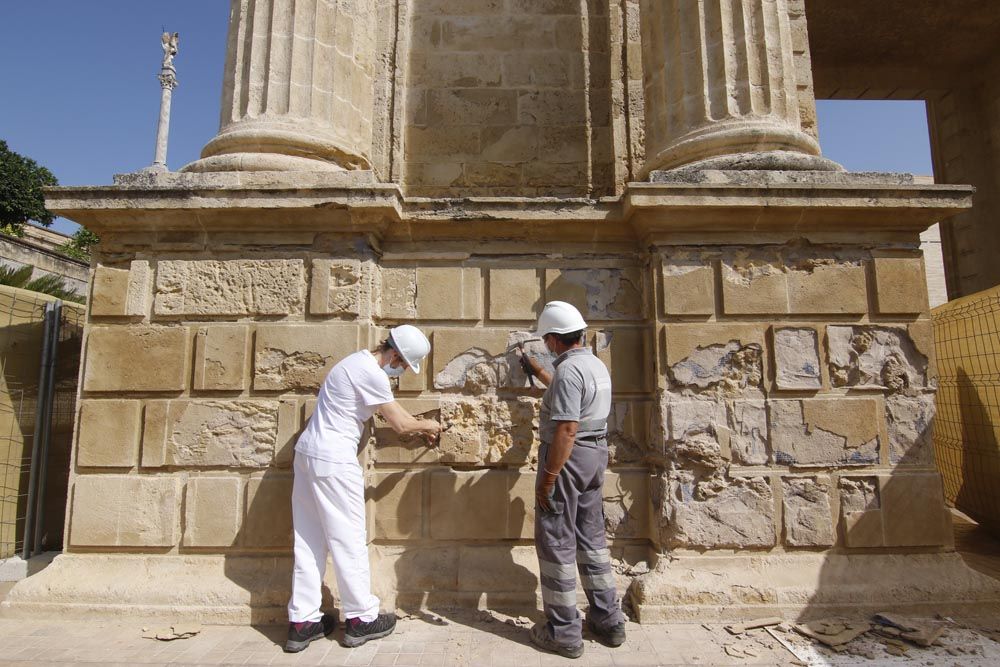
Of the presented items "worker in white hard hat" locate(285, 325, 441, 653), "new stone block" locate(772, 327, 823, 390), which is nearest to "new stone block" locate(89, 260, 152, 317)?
"worker in white hard hat" locate(285, 325, 441, 653)

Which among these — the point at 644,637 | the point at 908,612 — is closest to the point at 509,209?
the point at 644,637

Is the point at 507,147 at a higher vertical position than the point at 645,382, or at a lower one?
higher

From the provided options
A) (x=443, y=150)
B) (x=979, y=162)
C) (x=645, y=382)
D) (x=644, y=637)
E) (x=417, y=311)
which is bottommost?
(x=644, y=637)

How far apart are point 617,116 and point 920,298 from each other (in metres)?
2.95

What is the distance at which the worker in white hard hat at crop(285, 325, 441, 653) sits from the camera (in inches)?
144

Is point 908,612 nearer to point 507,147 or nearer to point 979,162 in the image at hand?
point 507,147

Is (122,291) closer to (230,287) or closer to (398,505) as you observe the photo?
(230,287)

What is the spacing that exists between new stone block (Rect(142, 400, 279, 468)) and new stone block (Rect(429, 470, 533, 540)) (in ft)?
4.15

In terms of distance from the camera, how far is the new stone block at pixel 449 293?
15.2 feet

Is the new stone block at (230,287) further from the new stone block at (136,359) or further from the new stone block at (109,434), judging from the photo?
the new stone block at (109,434)

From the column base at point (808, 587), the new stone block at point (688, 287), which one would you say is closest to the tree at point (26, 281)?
the new stone block at point (688, 287)

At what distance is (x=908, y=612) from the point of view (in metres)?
4.03

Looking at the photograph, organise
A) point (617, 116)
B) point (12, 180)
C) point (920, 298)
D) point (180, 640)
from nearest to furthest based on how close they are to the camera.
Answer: point (180, 640) → point (920, 298) → point (617, 116) → point (12, 180)

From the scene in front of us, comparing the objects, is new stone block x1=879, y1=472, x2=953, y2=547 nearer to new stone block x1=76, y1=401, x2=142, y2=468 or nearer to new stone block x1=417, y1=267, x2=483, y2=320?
new stone block x1=417, y1=267, x2=483, y2=320
